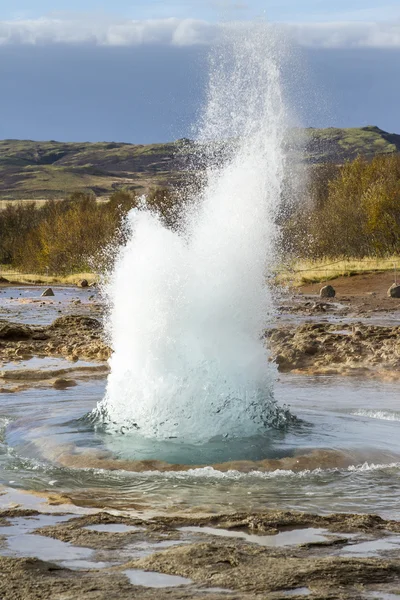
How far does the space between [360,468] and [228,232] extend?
3.12m

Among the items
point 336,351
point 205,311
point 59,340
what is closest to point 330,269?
point 59,340

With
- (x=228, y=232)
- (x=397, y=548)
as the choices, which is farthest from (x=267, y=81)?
(x=397, y=548)

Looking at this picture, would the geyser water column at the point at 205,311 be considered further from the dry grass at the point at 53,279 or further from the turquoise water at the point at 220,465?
the dry grass at the point at 53,279

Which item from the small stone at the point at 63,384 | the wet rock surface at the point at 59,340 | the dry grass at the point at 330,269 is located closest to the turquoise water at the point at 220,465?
the small stone at the point at 63,384

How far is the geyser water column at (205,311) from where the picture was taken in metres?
10.8

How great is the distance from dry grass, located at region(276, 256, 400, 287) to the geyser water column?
2980 centimetres

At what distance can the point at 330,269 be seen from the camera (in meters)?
43.7

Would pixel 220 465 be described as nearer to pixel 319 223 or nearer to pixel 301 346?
pixel 301 346

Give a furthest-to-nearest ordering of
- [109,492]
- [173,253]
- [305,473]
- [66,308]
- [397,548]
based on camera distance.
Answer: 1. [66,308]
2. [173,253]
3. [305,473]
4. [109,492]
5. [397,548]

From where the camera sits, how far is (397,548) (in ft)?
21.7

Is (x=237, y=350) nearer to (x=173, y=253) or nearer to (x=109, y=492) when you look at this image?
(x=173, y=253)

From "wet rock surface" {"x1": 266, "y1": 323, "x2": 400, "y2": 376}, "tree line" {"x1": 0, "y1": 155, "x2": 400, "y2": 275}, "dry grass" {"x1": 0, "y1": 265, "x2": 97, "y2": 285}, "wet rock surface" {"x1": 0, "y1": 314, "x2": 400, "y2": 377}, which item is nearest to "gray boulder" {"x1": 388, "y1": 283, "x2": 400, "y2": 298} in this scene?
"tree line" {"x1": 0, "y1": 155, "x2": 400, "y2": 275}

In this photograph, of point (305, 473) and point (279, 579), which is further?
point (305, 473)

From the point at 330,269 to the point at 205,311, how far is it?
33232 millimetres
